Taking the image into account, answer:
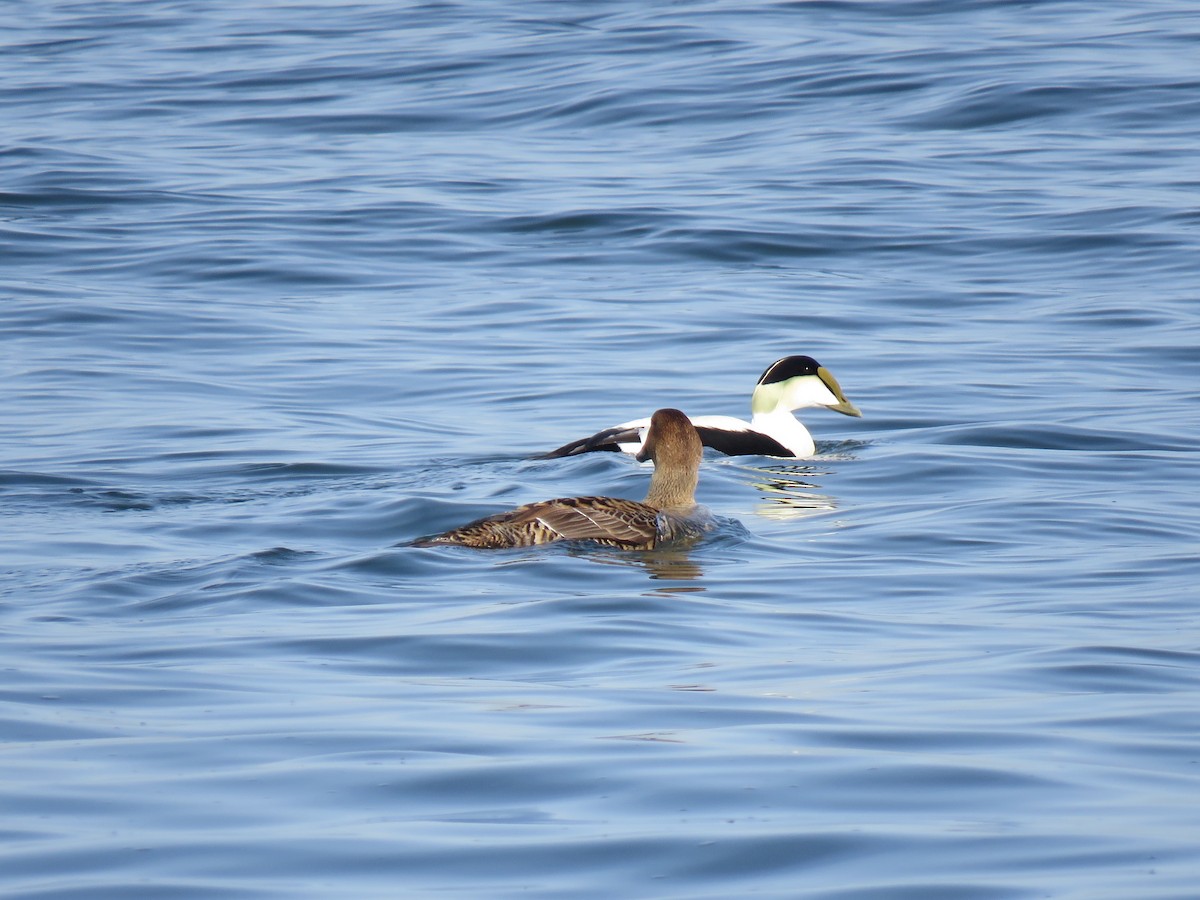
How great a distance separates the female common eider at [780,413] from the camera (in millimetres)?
11812

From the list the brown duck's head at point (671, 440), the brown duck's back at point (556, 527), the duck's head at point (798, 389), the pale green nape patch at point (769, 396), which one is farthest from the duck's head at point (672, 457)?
the pale green nape patch at point (769, 396)

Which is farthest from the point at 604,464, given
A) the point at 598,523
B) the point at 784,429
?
the point at 598,523

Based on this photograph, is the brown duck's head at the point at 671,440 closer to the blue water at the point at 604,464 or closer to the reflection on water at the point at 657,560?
the blue water at the point at 604,464

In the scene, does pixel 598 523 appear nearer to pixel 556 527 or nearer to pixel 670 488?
pixel 556 527

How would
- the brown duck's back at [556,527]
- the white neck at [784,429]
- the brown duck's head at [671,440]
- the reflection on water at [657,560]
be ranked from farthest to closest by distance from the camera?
the white neck at [784,429], the brown duck's head at [671,440], the brown duck's back at [556,527], the reflection on water at [657,560]

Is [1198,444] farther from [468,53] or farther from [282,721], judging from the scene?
[468,53]

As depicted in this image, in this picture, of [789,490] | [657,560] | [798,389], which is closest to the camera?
[657,560]

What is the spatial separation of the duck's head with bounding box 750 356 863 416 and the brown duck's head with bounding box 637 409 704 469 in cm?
322

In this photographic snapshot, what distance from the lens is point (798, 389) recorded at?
1219cm

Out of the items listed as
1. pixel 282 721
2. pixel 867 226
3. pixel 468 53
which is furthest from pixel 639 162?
pixel 282 721

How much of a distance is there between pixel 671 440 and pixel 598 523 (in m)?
0.90

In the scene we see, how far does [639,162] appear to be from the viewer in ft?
69.3

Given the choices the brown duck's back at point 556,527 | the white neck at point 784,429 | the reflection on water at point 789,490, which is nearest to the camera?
the brown duck's back at point 556,527

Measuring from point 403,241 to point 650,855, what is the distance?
560 inches
